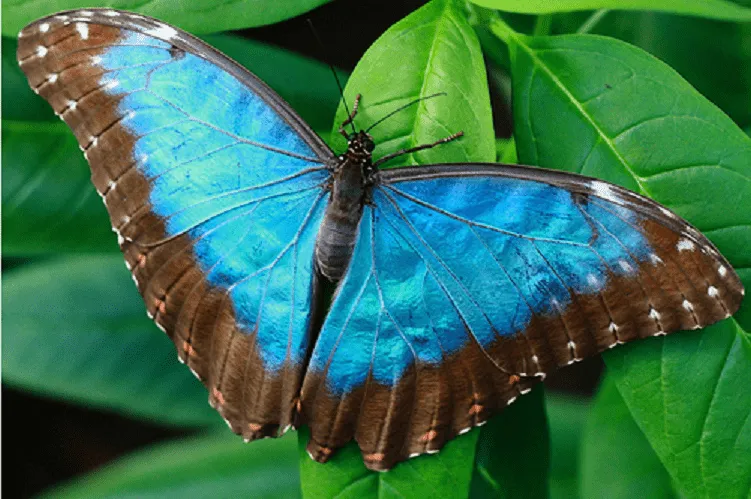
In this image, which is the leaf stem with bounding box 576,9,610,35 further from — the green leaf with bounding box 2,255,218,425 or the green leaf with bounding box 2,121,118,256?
the green leaf with bounding box 2,255,218,425

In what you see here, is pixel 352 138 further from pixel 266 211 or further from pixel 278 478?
pixel 278 478

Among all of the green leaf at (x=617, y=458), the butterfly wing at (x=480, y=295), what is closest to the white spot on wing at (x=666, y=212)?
the butterfly wing at (x=480, y=295)

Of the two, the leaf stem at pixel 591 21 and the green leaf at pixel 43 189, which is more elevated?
the leaf stem at pixel 591 21

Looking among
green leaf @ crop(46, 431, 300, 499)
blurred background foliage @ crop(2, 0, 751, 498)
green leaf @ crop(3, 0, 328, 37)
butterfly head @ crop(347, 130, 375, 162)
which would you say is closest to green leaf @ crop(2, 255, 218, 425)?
blurred background foliage @ crop(2, 0, 751, 498)

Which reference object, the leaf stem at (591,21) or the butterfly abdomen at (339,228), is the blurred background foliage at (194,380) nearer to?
the leaf stem at (591,21)

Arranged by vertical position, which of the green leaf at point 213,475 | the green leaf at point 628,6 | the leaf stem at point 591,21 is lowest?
the green leaf at point 213,475

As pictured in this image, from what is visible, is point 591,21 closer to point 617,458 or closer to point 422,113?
point 422,113

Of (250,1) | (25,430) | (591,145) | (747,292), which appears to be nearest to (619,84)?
(591,145)
